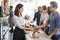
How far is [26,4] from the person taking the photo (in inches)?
71.7

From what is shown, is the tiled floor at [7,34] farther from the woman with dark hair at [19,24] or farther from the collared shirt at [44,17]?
the collared shirt at [44,17]

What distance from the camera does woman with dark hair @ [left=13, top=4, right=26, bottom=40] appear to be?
1829mm

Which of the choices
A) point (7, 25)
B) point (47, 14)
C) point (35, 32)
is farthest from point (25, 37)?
point (47, 14)

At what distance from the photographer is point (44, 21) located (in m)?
1.83

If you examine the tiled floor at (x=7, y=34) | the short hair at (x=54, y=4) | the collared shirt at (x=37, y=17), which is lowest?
the tiled floor at (x=7, y=34)

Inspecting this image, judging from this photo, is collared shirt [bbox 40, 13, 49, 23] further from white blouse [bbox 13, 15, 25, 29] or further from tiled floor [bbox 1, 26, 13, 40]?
tiled floor [bbox 1, 26, 13, 40]

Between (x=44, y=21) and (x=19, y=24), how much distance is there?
311 millimetres

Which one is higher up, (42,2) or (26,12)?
(42,2)

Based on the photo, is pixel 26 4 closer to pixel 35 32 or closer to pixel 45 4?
pixel 45 4

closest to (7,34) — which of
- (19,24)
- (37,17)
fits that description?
(19,24)

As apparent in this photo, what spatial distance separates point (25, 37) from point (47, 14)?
1.28ft

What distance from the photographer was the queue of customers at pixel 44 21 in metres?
1.78

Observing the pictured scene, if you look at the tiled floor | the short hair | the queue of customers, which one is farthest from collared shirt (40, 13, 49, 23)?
the tiled floor

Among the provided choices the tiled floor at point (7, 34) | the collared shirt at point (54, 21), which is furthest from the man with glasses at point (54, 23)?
the tiled floor at point (7, 34)
